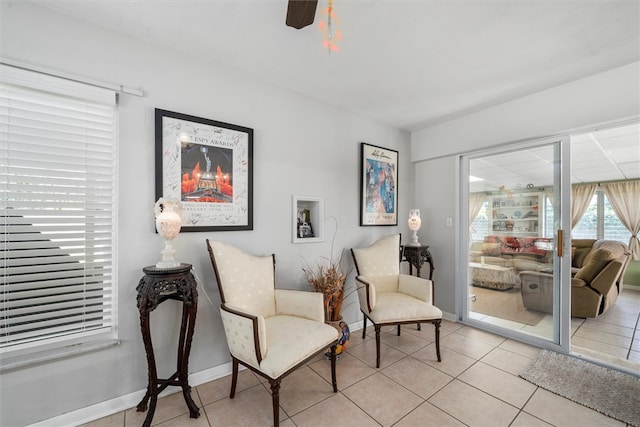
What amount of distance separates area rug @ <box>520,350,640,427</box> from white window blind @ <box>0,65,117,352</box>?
126 inches

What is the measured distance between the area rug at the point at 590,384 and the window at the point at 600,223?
4.62 meters

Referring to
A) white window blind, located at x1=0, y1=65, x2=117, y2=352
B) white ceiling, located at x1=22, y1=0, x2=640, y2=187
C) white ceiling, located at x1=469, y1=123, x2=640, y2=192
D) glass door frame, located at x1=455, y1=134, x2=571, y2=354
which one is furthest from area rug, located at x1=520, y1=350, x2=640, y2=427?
white window blind, located at x1=0, y1=65, x2=117, y2=352

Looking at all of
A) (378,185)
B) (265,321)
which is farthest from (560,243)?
(265,321)

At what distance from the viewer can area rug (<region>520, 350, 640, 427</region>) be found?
69.1 inches

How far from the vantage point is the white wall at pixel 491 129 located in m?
Result: 2.18

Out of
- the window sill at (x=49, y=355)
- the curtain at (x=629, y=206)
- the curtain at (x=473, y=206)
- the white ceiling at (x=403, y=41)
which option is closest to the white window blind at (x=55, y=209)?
the window sill at (x=49, y=355)

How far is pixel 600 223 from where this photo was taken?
5367 mm

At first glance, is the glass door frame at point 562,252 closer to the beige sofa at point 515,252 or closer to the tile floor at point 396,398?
the beige sofa at point 515,252

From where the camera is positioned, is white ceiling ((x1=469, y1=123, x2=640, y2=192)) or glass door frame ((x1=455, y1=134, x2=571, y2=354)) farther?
white ceiling ((x1=469, y1=123, x2=640, y2=192))

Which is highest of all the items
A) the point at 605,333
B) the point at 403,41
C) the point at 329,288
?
the point at 403,41

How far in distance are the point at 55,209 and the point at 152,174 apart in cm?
56

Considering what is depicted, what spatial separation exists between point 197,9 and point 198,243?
1.54m

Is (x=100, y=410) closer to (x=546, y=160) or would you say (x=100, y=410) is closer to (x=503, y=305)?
(x=503, y=305)

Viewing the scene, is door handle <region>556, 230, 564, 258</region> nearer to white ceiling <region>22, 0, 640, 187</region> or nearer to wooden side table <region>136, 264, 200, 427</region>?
white ceiling <region>22, 0, 640, 187</region>
